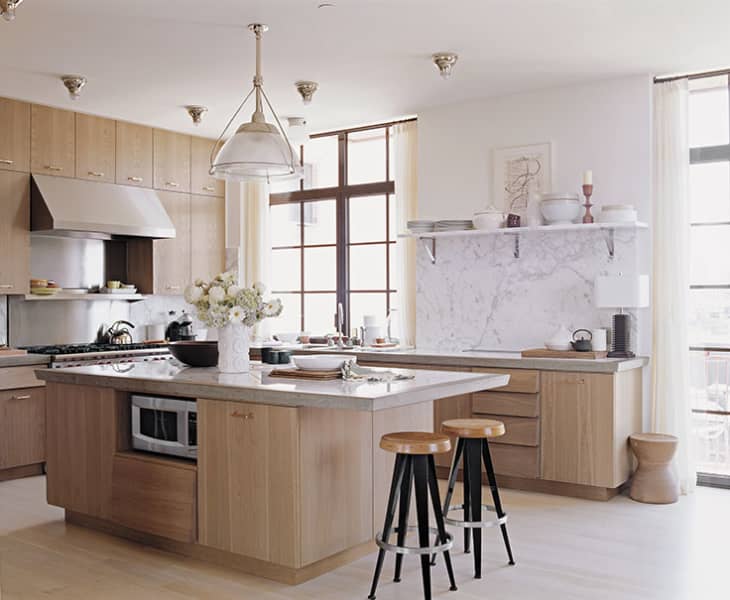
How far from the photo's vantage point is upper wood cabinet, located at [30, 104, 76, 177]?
233 inches

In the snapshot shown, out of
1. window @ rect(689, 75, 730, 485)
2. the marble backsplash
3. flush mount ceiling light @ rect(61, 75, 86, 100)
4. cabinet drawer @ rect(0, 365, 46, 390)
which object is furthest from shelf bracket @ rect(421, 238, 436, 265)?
cabinet drawer @ rect(0, 365, 46, 390)

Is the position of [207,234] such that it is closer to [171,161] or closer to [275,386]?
[171,161]

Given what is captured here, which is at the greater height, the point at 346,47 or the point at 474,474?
the point at 346,47

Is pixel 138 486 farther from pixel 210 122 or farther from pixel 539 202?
pixel 210 122

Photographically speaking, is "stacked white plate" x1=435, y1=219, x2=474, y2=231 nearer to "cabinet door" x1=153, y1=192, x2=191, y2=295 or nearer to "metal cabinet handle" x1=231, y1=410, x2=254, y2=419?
"cabinet door" x1=153, y1=192, x2=191, y2=295

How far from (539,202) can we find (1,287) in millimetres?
3794

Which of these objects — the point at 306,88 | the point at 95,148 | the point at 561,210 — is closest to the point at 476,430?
the point at 561,210

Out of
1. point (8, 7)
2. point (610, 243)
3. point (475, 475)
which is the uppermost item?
point (8, 7)

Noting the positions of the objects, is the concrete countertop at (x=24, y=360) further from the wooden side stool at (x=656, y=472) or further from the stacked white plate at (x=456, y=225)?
the wooden side stool at (x=656, y=472)

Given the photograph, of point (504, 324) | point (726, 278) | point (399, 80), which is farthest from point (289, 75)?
point (726, 278)

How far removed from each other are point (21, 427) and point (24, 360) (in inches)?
18.1

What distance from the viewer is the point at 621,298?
4.98 metres

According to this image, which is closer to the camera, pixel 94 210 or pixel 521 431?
pixel 521 431

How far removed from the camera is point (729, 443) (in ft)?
16.7
